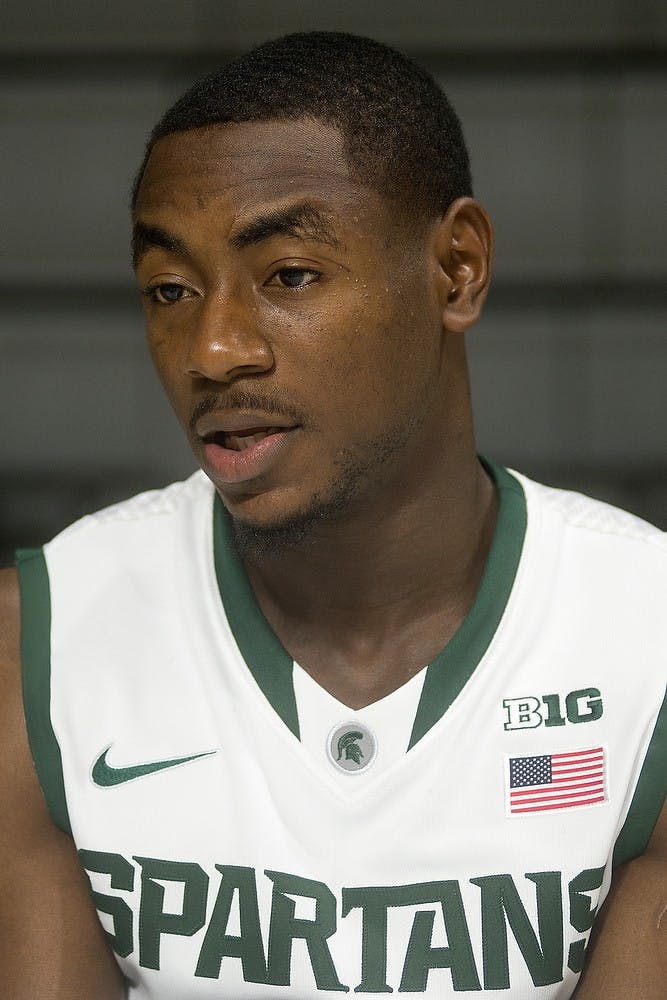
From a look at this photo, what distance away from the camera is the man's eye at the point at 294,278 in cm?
140

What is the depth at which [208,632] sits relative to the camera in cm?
168

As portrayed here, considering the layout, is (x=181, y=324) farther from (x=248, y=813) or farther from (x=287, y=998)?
(x=287, y=998)

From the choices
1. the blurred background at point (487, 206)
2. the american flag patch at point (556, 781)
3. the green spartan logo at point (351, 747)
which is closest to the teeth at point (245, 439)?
the green spartan logo at point (351, 747)

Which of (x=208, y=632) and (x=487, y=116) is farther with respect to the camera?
(x=487, y=116)

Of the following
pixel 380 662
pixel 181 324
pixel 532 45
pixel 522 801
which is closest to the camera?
pixel 181 324

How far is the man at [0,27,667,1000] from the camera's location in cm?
141

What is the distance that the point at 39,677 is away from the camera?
1.63 meters

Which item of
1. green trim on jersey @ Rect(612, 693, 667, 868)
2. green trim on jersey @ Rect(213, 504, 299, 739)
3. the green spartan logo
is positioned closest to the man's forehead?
green trim on jersey @ Rect(213, 504, 299, 739)

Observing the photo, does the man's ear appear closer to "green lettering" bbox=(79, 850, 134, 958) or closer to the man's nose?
the man's nose

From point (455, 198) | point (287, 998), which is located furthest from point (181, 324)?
point (287, 998)

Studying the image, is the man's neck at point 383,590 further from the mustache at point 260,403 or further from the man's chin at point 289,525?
the mustache at point 260,403

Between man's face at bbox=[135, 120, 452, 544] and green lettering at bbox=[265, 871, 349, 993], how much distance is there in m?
0.43

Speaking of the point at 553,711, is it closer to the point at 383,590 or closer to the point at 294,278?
the point at 383,590

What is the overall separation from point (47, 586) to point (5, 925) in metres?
0.42
